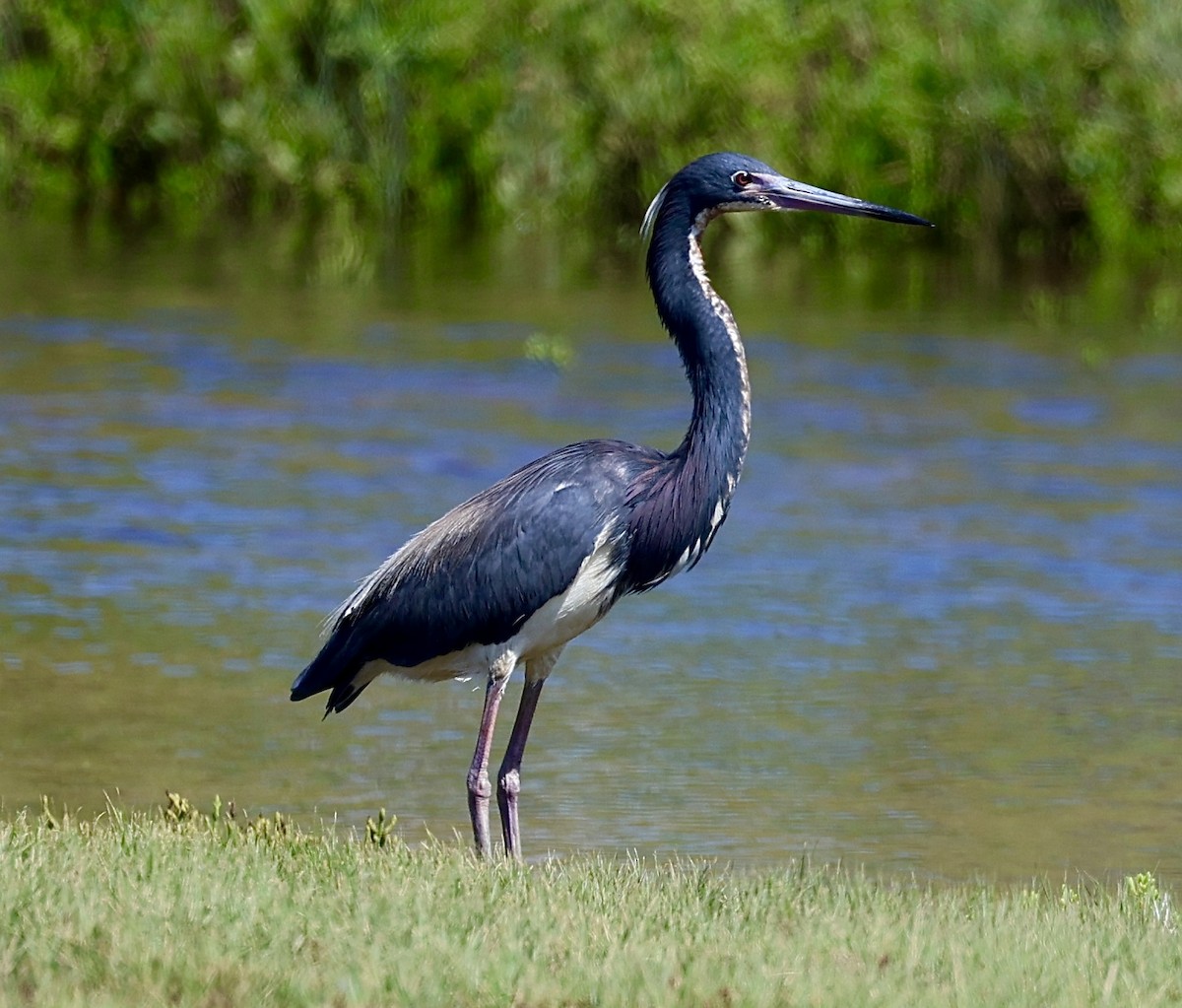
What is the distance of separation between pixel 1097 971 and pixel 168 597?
19.8 ft

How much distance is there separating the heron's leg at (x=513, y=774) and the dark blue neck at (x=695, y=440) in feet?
1.52

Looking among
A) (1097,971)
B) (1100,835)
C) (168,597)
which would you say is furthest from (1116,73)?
(1097,971)

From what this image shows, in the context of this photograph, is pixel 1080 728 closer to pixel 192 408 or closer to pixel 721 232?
pixel 192 408

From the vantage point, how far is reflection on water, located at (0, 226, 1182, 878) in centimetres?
798

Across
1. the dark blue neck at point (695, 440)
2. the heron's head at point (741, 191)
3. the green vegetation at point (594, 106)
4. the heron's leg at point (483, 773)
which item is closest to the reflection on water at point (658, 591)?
the heron's leg at point (483, 773)

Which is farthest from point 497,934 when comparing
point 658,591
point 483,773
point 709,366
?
point 658,591

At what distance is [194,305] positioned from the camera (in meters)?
18.3

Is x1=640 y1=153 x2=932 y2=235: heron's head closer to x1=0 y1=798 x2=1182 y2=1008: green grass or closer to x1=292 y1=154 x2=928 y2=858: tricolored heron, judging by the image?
x1=292 y1=154 x2=928 y2=858: tricolored heron

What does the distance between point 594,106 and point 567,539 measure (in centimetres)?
1604

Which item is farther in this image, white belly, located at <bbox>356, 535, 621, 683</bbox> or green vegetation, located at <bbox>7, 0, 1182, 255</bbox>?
green vegetation, located at <bbox>7, 0, 1182, 255</bbox>

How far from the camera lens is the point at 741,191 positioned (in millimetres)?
7523

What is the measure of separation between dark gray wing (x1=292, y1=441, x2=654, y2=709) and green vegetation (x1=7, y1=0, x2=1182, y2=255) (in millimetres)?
14516

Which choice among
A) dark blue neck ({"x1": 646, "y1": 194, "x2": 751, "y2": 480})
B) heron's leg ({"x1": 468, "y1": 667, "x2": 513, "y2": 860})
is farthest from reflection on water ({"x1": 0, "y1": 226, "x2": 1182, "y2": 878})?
dark blue neck ({"x1": 646, "y1": 194, "x2": 751, "y2": 480})

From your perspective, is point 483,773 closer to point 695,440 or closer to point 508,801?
point 508,801
